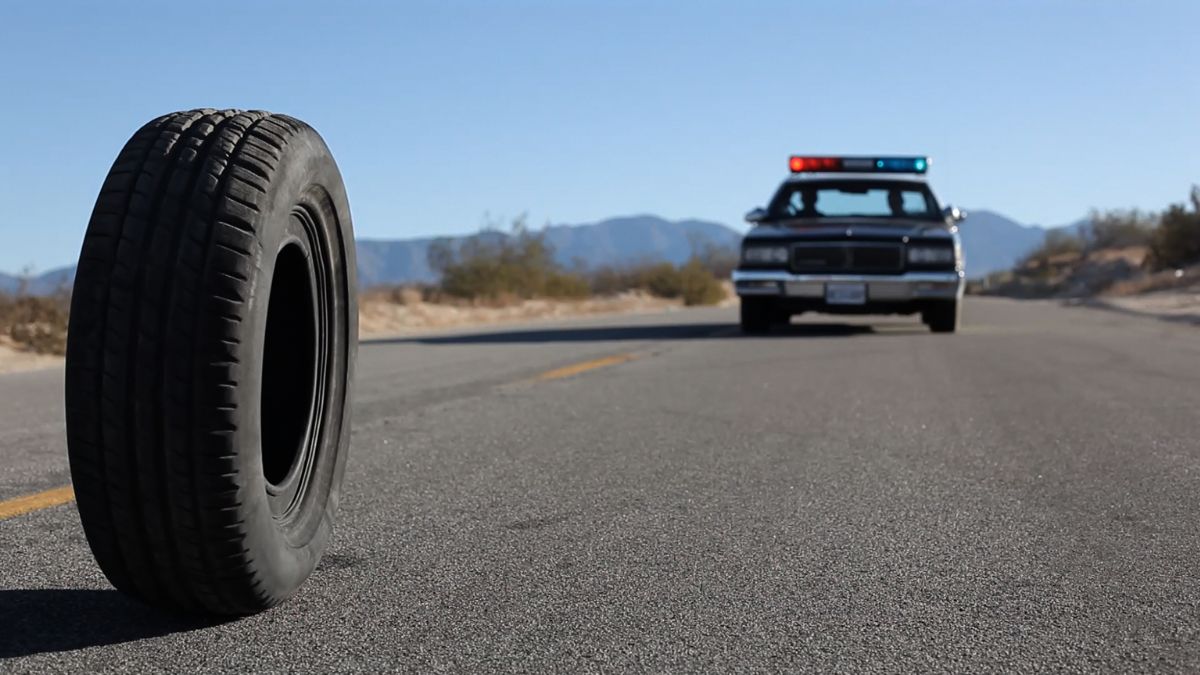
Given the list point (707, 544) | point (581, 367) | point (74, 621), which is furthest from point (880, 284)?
point (74, 621)

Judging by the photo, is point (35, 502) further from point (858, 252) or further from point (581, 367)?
point (858, 252)

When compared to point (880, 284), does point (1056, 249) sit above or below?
below

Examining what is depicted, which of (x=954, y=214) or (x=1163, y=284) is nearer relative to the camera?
(x=954, y=214)

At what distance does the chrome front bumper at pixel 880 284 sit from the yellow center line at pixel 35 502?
31.5 ft

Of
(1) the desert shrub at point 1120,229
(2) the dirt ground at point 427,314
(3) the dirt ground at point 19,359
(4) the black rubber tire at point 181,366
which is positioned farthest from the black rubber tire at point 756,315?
(1) the desert shrub at point 1120,229

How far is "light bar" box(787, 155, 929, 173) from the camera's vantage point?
13703 millimetres

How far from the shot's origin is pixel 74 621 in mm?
2439

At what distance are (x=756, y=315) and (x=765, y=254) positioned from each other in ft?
3.50

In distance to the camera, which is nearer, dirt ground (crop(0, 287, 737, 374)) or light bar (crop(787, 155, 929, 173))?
dirt ground (crop(0, 287, 737, 374))

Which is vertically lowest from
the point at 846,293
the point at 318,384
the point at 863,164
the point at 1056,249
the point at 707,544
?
the point at 1056,249

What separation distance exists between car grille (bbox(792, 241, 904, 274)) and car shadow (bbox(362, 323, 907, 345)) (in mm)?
751

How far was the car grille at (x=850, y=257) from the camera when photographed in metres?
12.8

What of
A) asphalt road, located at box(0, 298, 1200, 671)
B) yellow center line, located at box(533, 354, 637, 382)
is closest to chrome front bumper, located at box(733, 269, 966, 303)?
yellow center line, located at box(533, 354, 637, 382)

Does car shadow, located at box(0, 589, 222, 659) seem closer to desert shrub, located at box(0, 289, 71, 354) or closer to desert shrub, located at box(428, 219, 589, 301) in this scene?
desert shrub, located at box(0, 289, 71, 354)
